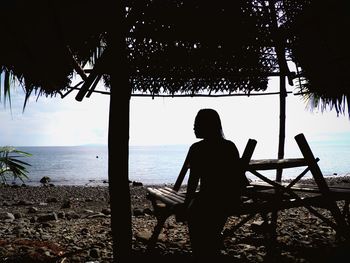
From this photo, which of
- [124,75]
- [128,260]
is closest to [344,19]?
[124,75]

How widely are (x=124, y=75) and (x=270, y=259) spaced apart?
2.79 meters

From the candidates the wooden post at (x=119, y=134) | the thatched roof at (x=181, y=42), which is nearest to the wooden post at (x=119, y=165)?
the wooden post at (x=119, y=134)

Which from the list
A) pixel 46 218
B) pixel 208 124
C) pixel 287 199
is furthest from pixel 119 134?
pixel 46 218

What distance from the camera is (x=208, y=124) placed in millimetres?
2902

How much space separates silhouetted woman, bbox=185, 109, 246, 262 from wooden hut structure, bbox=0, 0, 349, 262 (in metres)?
0.68

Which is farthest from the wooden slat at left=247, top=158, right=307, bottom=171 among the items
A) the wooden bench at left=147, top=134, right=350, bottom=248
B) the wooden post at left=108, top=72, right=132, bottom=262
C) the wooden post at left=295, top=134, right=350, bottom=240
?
the wooden post at left=108, top=72, right=132, bottom=262

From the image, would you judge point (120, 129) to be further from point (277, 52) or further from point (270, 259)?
point (270, 259)

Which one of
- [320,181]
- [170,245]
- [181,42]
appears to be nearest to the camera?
[320,181]

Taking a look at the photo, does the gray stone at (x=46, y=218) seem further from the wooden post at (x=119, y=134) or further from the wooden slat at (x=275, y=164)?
the wooden slat at (x=275, y=164)

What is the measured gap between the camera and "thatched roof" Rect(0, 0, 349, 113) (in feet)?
8.70

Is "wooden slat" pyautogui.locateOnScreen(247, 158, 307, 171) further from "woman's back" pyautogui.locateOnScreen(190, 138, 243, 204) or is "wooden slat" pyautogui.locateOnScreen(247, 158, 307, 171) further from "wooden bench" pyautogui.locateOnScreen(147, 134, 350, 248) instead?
"woman's back" pyautogui.locateOnScreen(190, 138, 243, 204)

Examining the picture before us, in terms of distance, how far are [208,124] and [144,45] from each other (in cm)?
108

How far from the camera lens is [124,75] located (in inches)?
116

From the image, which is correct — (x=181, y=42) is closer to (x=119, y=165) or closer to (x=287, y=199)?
(x=119, y=165)
